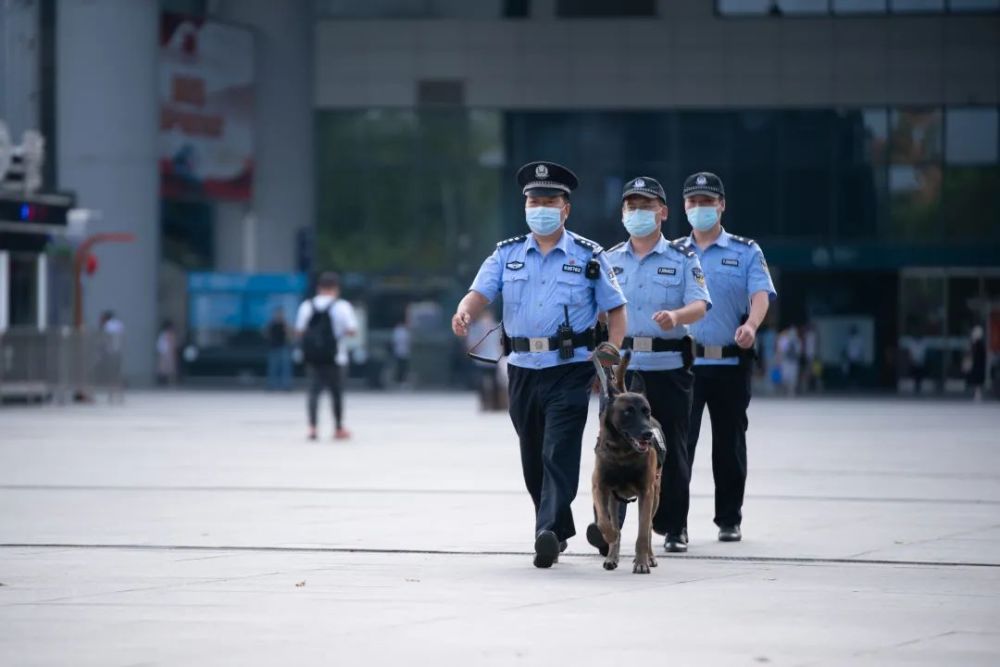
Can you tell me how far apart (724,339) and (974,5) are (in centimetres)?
3814

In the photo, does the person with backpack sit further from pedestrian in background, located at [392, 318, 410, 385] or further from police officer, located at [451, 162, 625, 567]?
pedestrian in background, located at [392, 318, 410, 385]

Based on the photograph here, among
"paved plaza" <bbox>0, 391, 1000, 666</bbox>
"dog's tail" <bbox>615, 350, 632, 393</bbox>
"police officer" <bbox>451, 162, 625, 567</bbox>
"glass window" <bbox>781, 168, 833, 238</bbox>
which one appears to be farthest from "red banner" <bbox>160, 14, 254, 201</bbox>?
"dog's tail" <bbox>615, 350, 632, 393</bbox>

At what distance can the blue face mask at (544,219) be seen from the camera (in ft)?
33.0

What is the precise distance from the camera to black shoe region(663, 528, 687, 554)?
10.4 meters

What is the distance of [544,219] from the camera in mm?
10055

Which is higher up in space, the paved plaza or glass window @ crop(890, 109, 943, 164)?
glass window @ crop(890, 109, 943, 164)

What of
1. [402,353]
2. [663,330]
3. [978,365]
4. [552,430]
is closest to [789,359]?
[978,365]

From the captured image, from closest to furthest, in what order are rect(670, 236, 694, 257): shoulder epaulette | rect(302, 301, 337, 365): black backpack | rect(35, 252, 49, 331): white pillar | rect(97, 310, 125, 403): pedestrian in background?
rect(670, 236, 694, 257): shoulder epaulette, rect(302, 301, 337, 365): black backpack, rect(35, 252, 49, 331): white pillar, rect(97, 310, 125, 403): pedestrian in background

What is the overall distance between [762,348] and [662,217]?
3570 cm

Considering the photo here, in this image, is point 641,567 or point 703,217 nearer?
point 641,567

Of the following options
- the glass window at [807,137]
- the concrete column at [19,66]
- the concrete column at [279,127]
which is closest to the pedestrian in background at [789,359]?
the glass window at [807,137]

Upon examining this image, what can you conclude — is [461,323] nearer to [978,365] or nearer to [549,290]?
[549,290]

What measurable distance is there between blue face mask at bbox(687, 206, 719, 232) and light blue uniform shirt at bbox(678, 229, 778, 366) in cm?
9

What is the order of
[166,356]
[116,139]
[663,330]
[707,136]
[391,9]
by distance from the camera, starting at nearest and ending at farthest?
[663,330]
[116,139]
[166,356]
[707,136]
[391,9]
